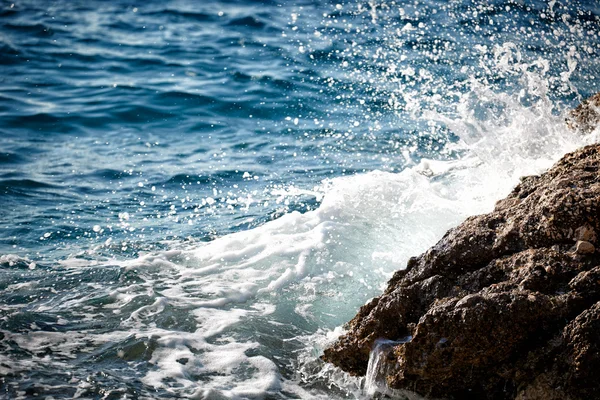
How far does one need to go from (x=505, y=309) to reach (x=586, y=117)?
361 cm

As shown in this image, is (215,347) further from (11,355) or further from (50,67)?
(50,67)

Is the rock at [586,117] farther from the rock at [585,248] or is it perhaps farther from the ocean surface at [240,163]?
the rock at [585,248]

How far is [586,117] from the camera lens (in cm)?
552

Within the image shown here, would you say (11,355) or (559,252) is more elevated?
(559,252)

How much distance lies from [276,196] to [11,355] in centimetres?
334

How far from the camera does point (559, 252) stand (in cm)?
272

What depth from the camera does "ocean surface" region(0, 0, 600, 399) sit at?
145 inches

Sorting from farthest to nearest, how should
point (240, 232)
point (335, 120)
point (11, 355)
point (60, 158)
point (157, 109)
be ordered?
1. point (157, 109)
2. point (335, 120)
3. point (60, 158)
4. point (240, 232)
5. point (11, 355)

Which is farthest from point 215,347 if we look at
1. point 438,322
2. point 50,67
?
point 50,67

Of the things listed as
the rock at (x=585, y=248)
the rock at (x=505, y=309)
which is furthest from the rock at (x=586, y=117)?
the rock at (x=585, y=248)

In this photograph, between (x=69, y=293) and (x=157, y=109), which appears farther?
(x=157, y=109)

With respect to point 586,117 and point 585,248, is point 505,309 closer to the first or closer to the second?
point 585,248

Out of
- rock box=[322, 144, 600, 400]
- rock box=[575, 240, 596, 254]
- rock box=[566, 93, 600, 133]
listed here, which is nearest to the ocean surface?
rock box=[566, 93, 600, 133]

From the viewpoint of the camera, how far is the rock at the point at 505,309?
2453 mm
